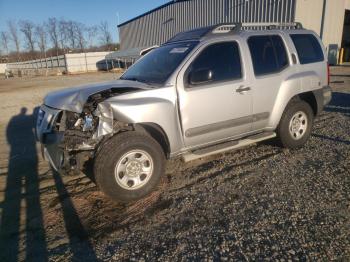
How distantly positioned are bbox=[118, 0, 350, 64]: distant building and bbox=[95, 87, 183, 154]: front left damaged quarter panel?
1726 centimetres

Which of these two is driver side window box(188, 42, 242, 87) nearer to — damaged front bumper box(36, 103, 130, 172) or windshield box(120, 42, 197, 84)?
windshield box(120, 42, 197, 84)

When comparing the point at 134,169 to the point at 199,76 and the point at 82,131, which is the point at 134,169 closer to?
the point at 82,131

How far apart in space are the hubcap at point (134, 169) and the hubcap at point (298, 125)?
8.79 feet

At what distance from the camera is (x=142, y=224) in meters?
3.32

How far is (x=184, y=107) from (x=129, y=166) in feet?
3.34

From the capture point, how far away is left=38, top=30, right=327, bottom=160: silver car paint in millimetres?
3660

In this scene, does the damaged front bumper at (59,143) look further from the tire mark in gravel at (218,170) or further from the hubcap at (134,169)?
the tire mark in gravel at (218,170)

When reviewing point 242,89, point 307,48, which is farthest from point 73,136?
point 307,48

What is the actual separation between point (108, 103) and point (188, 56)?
1.28 m

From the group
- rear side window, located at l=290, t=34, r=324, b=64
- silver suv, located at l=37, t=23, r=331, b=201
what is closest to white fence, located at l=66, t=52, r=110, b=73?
silver suv, located at l=37, t=23, r=331, b=201

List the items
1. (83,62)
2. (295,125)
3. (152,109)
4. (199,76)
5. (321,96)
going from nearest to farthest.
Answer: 1. (152,109)
2. (199,76)
3. (295,125)
4. (321,96)
5. (83,62)

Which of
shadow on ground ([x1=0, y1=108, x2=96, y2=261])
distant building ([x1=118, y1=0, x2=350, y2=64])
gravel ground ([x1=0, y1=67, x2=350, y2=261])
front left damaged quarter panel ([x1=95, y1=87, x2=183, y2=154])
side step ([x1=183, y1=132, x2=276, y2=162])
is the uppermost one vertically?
distant building ([x1=118, y1=0, x2=350, y2=64])

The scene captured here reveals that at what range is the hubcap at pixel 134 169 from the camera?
371cm

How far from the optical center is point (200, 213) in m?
3.46
